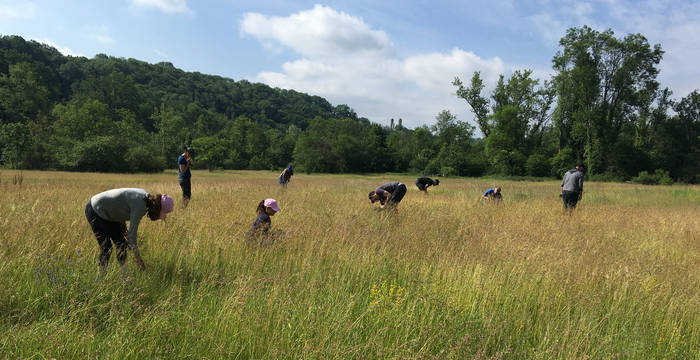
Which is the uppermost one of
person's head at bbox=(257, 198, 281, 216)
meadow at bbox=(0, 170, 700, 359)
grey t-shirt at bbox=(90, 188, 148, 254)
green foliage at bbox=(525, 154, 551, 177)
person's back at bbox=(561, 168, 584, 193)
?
green foliage at bbox=(525, 154, 551, 177)

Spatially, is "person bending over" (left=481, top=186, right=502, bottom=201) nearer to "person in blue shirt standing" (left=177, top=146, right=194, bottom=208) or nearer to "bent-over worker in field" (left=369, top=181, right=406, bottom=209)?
"bent-over worker in field" (left=369, top=181, right=406, bottom=209)

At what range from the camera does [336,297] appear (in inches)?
122

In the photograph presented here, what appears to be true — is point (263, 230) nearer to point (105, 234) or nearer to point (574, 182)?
point (105, 234)

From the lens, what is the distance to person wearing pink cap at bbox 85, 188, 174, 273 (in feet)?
11.7

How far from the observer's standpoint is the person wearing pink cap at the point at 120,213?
11.7 ft

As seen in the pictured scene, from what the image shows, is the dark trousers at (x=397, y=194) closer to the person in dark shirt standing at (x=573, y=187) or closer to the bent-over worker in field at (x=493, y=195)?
the bent-over worker in field at (x=493, y=195)

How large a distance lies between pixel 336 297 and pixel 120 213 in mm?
2544

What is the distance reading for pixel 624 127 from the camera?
49.5 m

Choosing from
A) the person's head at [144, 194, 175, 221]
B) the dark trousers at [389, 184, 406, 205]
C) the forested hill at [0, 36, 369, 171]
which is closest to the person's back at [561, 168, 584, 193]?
the dark trousers at [389, 184, 406, 205]

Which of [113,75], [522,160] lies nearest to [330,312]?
[522,160]

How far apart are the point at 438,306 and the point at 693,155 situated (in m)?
66.9

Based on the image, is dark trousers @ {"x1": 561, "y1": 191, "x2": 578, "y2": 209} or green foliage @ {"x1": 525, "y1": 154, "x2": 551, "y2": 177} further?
green foliage @ {"x1": 525, "y1": 154, "x2": 551, "y2": 177}

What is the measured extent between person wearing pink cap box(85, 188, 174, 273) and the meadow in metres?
0.19

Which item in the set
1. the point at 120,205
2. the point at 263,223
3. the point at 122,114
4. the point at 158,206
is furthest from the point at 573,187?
the point at 122,114
